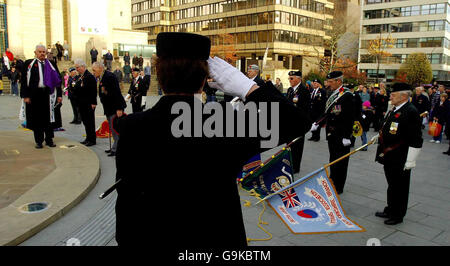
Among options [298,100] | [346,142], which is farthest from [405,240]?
[298,100]

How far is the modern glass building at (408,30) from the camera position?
232ft

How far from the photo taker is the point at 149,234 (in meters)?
1.58

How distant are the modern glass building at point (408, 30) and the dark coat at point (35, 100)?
71545 mm

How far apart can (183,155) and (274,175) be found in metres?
4.66

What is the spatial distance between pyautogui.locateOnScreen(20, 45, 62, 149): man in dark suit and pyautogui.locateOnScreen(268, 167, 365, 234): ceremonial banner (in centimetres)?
618

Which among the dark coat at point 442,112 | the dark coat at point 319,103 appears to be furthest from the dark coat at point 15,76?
the dark coat at point 442,112

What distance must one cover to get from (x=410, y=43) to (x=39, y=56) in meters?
81.7

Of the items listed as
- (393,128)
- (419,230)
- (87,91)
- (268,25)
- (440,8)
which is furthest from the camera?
(440,8)

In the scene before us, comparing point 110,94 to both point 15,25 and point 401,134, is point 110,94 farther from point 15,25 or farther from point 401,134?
point 15,25

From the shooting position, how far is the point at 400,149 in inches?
198

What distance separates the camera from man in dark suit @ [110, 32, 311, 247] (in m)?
1.46

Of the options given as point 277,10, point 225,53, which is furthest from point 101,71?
point 277,10

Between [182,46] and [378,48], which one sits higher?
[378,48]

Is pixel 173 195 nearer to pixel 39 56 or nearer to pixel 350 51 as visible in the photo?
pixel 39 56
